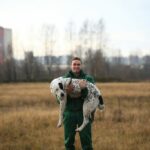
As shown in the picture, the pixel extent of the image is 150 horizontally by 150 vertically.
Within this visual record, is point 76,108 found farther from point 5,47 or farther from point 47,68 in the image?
point 5,47

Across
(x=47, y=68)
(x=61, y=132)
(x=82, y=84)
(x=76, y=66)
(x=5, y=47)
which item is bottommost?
(x=47, y=68)

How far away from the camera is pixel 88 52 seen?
65.6m

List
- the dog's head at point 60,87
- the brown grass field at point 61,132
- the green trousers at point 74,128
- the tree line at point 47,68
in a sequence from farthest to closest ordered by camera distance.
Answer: the tree line at point 47,68 → the brown grass field at point 61,132 → the green trousers at point 74,128 → the dog's head at point 60,87

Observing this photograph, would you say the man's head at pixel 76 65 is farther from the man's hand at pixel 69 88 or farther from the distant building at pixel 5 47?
the distant building at pixel 5 47

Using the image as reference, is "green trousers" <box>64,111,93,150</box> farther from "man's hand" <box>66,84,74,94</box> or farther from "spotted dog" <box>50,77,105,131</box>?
"man's hand" <box>66,84,74,94</box>


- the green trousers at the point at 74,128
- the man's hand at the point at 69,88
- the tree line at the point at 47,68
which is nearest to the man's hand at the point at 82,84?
the man's hand at the point at 69,88

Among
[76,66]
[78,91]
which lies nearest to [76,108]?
[78,91]

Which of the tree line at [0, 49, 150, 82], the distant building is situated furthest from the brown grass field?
the distant building

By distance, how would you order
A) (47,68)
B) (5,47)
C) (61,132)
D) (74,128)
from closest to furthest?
(74,128) < (61,132) < (47,68) < (5,47)

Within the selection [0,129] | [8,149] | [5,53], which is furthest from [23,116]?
[5,53]

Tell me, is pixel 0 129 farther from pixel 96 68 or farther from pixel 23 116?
pixel 96 68

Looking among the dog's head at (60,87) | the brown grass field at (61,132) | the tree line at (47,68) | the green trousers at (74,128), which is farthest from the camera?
the tree line at (47,68)

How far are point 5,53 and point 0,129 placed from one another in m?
59.6

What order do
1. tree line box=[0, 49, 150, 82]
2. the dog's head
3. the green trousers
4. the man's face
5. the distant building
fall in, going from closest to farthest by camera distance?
1. the dog's head
2. the man's face
3. the green trousers
4. tree line box=[0, 49, 150, 82]
5. the distant building
